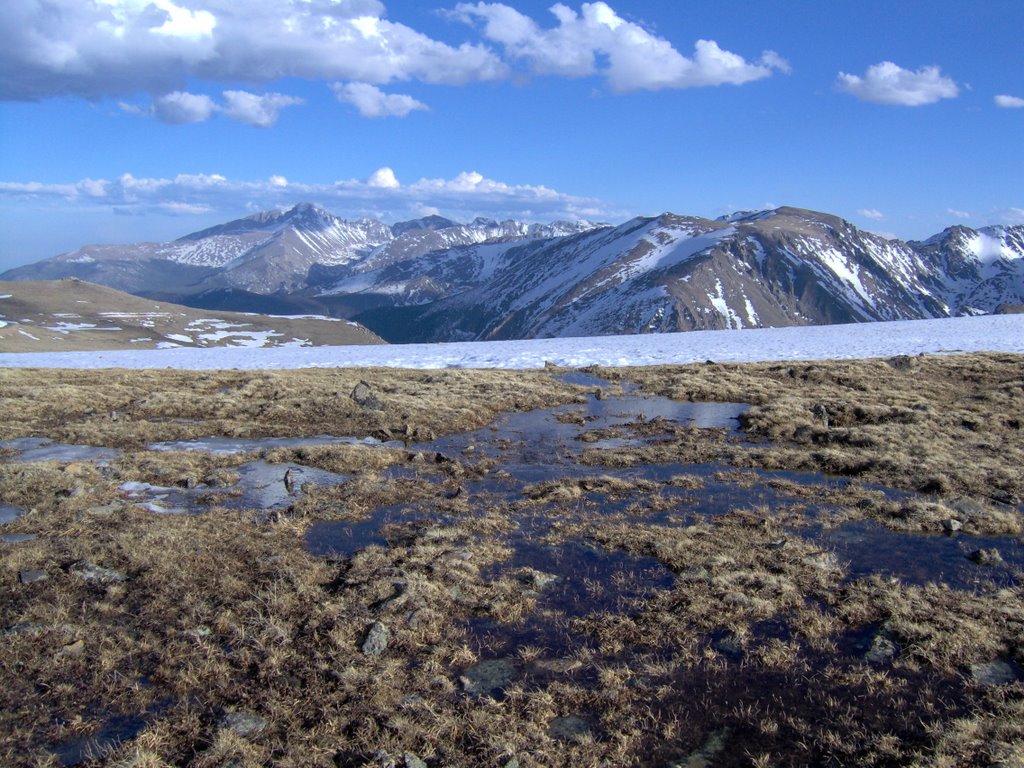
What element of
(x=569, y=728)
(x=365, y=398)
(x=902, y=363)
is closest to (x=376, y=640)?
(x=569, y=728)

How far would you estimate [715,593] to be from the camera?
1340 centimetres

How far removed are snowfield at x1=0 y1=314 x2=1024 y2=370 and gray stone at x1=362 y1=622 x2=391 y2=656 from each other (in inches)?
1574

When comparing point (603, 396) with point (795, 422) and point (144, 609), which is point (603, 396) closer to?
point (795, 422)

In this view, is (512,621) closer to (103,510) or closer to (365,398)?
(103,510)

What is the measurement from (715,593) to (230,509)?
1391 centimetres

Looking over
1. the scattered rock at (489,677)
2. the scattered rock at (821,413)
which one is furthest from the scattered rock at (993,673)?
the scattered rock at (821,413)

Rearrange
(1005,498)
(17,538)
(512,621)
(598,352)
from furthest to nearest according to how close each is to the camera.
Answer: (598,352) → (1005,498) → (17,538) → (512,621)

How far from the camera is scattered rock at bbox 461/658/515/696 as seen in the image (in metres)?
10.4

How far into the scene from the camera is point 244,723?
9.47 meters

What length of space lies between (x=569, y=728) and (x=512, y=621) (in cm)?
314

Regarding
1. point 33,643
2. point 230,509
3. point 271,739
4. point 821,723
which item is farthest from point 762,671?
point 230,509

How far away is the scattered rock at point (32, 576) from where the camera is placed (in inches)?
544

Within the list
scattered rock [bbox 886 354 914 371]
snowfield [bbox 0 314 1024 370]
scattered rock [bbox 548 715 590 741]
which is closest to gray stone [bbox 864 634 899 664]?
scattered rock [bbox 548 715 590 741]

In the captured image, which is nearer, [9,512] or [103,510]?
[9,512]
